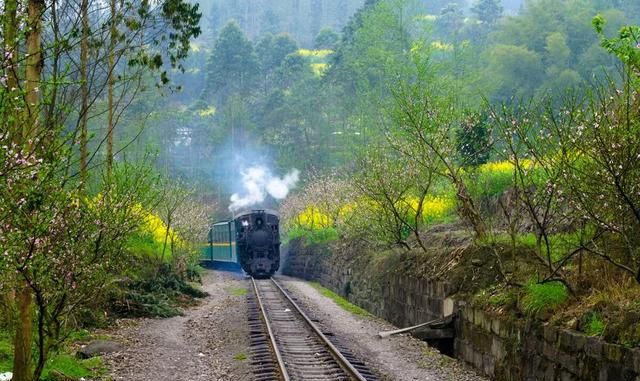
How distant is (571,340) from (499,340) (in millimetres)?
2517

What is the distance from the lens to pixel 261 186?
7088cm

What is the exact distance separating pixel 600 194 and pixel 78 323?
40.3ft

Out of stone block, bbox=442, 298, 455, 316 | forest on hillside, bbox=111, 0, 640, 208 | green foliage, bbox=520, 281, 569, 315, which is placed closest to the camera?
green foliage, bbox=520, 281, 569, 315

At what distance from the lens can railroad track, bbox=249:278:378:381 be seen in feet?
39.6

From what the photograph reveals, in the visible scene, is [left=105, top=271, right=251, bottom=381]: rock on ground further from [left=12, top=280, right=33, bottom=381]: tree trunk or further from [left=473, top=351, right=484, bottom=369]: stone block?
[left=473, top=351, right=484, bottom=369]: stone block

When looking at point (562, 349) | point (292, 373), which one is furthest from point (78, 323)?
point (562, 349)

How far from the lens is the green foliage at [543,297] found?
1093 cm

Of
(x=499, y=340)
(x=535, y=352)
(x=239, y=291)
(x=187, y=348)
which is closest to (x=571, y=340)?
(x=535, y=352)

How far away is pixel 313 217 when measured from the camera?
44375 mm

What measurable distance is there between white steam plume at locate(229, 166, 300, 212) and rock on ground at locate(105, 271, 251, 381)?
148 feet

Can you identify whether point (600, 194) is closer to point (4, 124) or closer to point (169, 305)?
point (4, 124)

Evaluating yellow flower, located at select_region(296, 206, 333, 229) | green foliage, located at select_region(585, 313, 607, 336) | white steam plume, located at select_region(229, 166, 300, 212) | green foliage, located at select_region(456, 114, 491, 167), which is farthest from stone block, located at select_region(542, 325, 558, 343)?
white steam plume, located at select_region(229, 166, 300, 212)

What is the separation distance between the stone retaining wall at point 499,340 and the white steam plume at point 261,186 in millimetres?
Answer: 43596

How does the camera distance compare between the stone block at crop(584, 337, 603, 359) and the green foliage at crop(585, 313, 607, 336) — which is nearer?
the stone block at crop(584, 337, 603, 359)
